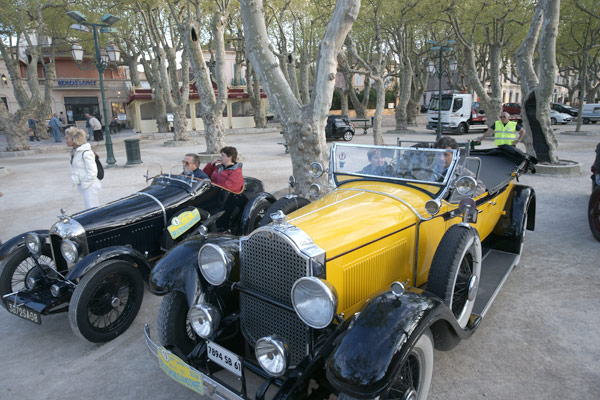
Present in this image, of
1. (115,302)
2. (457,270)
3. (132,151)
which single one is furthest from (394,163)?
(132,151)

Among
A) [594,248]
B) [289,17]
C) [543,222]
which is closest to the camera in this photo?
[594,248]

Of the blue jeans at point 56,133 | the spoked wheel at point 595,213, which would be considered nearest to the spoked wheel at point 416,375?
the spoked wheel at point 595,213

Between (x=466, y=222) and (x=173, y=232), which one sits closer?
(x=466, y=222)

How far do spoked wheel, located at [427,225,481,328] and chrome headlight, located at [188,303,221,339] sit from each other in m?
1.55

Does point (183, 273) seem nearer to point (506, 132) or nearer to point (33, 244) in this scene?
point (33, 244)

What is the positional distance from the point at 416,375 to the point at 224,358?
1228 mm

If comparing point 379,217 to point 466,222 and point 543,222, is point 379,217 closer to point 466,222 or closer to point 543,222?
point 466,222

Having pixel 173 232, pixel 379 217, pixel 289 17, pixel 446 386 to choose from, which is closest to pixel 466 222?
pixel 379 217

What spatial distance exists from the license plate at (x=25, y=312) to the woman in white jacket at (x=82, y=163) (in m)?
2.27

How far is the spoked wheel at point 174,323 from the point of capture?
2947 mm

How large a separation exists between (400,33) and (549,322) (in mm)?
17459

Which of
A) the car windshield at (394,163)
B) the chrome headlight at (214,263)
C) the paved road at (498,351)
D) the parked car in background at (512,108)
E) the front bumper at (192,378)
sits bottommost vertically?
the paved road at (498,351)

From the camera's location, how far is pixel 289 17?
81.9 ft

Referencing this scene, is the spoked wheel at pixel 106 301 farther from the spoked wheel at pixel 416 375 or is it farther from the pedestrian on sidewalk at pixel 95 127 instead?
the pedestrian on sidewalk at pixel 95 127
